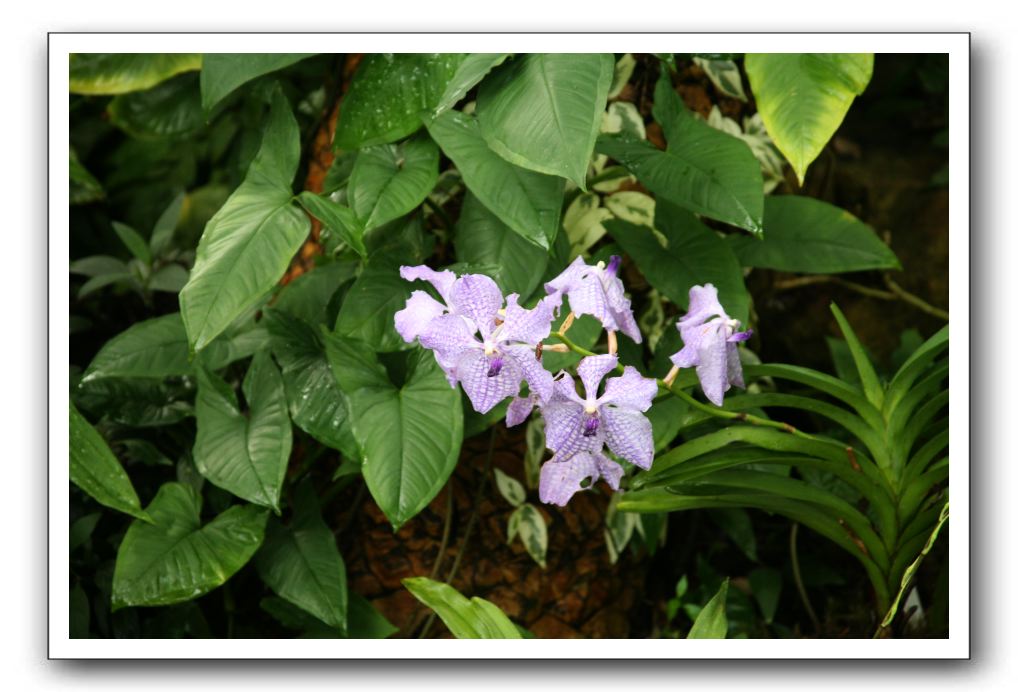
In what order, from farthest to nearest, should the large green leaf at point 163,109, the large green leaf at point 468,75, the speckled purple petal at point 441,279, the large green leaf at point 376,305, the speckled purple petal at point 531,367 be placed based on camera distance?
the large green leaf at point 163,109, the large green leaf at point 376,305, the large green leaf at point 468,75, the speckled purple petal at point 441,279, the speckled purple petal at point 531,367

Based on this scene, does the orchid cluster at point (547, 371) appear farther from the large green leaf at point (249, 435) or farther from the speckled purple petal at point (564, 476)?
the large green leaf at point (249, 435)

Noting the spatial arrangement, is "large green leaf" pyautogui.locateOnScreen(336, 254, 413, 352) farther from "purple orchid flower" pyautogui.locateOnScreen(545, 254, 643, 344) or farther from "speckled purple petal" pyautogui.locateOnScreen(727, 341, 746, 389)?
"speckled purple petal" pyautogui.locateOnScreen(727, 341, 746, 389)

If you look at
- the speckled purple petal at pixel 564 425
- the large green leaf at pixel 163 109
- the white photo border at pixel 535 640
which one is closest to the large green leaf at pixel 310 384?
the white photo border at pixel 535 640

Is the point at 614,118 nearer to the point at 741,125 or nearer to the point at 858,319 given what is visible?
the point at 741,125

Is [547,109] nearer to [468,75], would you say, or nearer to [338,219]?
[468,75]

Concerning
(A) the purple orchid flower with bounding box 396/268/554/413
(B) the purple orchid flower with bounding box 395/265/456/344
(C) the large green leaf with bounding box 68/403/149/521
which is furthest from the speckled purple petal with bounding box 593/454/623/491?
(C) the large green leaf with bounding box 68/403/149/521
